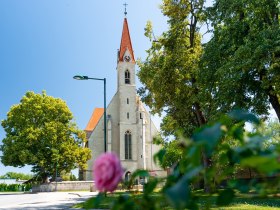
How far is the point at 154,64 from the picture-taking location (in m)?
28.5

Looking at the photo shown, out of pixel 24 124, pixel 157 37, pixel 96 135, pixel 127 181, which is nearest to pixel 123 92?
pixel 96 135

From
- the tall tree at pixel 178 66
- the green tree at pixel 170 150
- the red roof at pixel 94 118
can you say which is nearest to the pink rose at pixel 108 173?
the green tree at pixel 170 150

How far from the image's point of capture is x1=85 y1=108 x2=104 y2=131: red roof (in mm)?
71312

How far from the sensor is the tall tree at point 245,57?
59.3 feet

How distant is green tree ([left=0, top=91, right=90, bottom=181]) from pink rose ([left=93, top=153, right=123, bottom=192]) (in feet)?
146

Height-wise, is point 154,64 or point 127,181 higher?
point 154,64

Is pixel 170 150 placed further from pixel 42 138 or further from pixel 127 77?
pixel 127 77

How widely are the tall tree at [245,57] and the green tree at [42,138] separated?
1125 inches

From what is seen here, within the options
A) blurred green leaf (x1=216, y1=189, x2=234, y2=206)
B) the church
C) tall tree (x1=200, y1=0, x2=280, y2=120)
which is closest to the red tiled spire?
the church

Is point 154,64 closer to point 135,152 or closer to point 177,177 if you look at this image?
point 177,177

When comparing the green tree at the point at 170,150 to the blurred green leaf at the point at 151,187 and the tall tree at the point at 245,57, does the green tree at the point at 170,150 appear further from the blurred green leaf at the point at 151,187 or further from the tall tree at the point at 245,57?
the tall tree at the point at 245,57

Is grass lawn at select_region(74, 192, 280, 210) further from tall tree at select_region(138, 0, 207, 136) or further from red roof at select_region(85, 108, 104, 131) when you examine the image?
red roof at select_region(85, 108, 104, 131)

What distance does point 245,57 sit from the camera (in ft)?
61.2

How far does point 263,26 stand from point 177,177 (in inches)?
758
